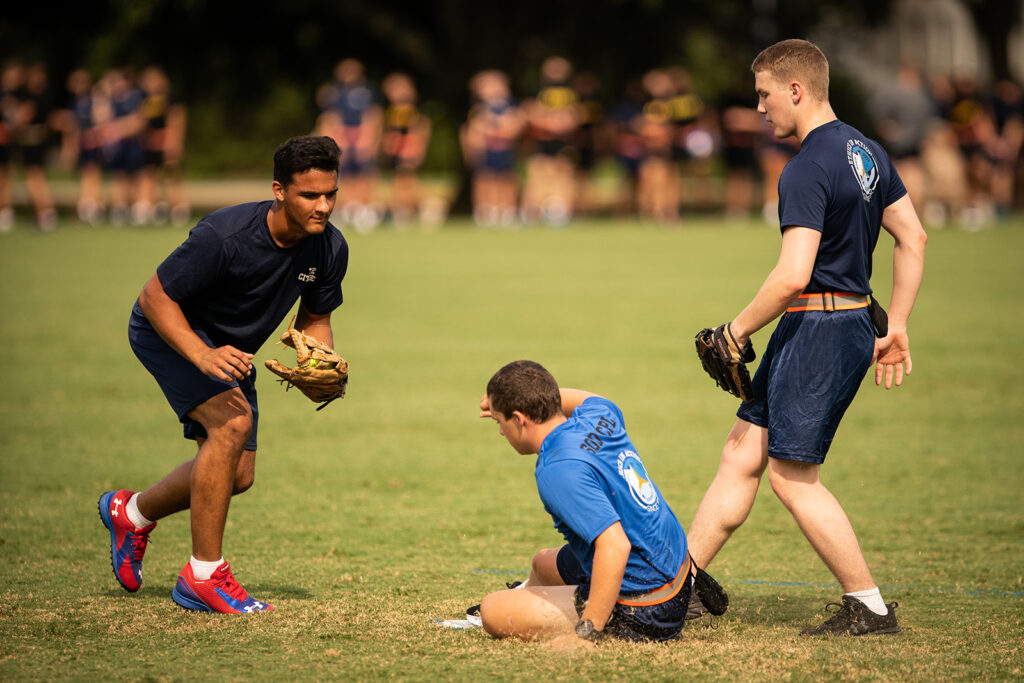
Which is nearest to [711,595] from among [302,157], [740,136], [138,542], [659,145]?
[302,157]

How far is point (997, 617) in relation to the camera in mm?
5195

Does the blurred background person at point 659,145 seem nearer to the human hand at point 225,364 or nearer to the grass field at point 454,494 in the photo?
the grass field at point 454,494

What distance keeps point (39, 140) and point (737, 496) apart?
2103 centimetres

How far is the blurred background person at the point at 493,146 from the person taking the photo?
24.4 meters

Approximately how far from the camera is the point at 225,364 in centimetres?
493

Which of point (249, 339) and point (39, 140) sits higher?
point (39, 140)

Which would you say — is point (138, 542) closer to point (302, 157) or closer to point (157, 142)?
point (302, 157)

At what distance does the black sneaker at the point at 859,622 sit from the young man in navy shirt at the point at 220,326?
2.29 m

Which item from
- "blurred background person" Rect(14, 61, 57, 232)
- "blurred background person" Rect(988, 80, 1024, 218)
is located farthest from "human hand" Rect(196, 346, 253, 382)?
"blurred background person" Rect(988, 80, 1024, 218)

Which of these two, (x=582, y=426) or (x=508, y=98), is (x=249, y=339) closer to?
(x=582, y=426)

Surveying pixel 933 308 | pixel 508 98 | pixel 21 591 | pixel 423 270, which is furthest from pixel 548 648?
pixel 508 98

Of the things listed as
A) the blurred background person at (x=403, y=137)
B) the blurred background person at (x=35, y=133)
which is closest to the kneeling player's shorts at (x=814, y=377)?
the blurred background person at (x=35, y=133)

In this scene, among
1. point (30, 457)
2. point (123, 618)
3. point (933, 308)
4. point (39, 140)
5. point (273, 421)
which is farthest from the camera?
point (39, 140)

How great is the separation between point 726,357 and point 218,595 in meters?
2.27
